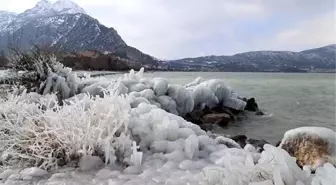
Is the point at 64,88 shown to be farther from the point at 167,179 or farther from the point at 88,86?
the point at 167,179

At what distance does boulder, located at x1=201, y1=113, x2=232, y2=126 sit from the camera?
11.2 m

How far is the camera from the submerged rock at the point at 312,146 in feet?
17.4

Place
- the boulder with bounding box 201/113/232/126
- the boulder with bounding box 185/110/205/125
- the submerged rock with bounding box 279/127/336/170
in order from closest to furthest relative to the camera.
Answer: the submerged rock with bounding box 279/127/336/170 → the boulder with bounding box 185/110/205/125 → the boulder with bounding box 201/113/232/126

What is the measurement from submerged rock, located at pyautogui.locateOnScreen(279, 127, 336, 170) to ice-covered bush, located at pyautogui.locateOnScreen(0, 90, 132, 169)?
262 cm

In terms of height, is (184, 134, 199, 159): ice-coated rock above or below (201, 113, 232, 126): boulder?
above

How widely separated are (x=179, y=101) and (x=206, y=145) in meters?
6.48

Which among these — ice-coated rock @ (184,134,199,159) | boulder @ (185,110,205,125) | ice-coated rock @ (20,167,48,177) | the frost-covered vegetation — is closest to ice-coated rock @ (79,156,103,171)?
the frost-covered vegetation

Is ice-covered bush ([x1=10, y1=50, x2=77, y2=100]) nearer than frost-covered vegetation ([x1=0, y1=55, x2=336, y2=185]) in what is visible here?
No

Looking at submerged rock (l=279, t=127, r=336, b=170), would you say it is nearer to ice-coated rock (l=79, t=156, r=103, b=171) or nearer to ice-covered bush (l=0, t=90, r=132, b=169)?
ice-covered bush (l=0, t=90, r=132, b=169)

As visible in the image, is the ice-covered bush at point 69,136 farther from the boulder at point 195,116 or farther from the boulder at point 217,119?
the boulder at point 217,119

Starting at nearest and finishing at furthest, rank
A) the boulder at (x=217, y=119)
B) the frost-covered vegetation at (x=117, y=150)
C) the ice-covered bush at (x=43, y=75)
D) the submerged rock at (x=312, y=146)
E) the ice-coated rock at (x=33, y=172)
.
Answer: the frost-covered vegetation at (x=117, y=150) < the ice-coated rock at (x=33, y=172) < the submerged rock at (x=312, y=146) < the ice-covered bush at (x=43, y=75) < the boulder at (x=217, y=119)

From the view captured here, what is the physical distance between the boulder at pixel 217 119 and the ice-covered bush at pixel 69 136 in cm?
686

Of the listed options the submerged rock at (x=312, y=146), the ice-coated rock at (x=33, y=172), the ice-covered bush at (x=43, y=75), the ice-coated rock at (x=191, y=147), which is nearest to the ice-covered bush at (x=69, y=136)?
the ice-coated rock at (x=33, y=172)

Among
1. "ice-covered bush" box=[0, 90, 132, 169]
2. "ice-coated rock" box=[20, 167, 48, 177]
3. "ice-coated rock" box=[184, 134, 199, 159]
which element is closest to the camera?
"ice-coated rock" box=[20, 167, 48, 177]
